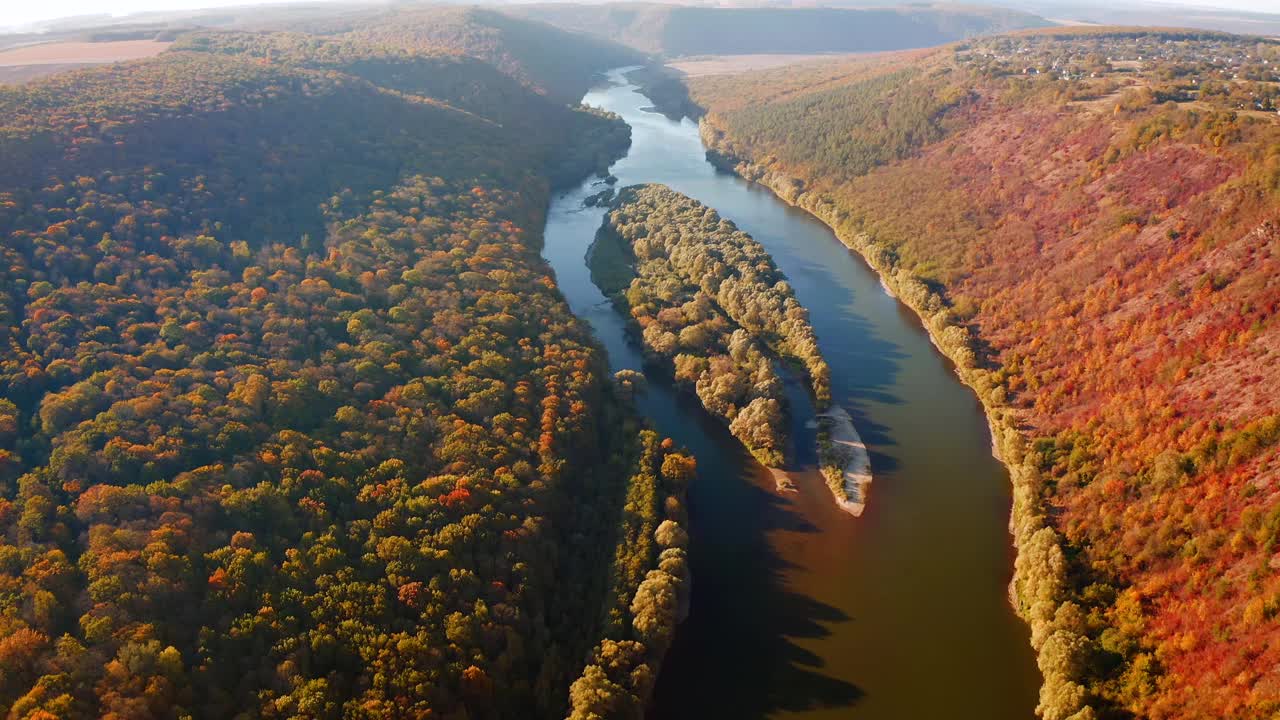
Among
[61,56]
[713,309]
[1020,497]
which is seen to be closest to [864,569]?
[1020,497]

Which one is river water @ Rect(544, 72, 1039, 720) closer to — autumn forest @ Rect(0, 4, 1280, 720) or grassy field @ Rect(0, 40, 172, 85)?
autumn forest @ Rect(0, 4, 1280, 720)

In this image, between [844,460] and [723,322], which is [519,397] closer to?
[723,322]

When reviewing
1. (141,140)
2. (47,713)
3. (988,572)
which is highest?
(141,140)

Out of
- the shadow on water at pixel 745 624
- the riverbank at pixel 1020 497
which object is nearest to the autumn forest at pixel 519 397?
the riverbank at pixel 1020 497

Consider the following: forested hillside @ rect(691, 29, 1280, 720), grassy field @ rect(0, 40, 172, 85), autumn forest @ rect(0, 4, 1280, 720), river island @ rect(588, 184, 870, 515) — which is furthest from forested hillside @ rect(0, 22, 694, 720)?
forested hillside @ rect(691, 29, 1280, 720)

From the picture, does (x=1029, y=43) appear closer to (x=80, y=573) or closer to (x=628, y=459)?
(x=628, y=459)

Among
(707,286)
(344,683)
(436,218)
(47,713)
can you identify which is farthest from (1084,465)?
(436,218)
